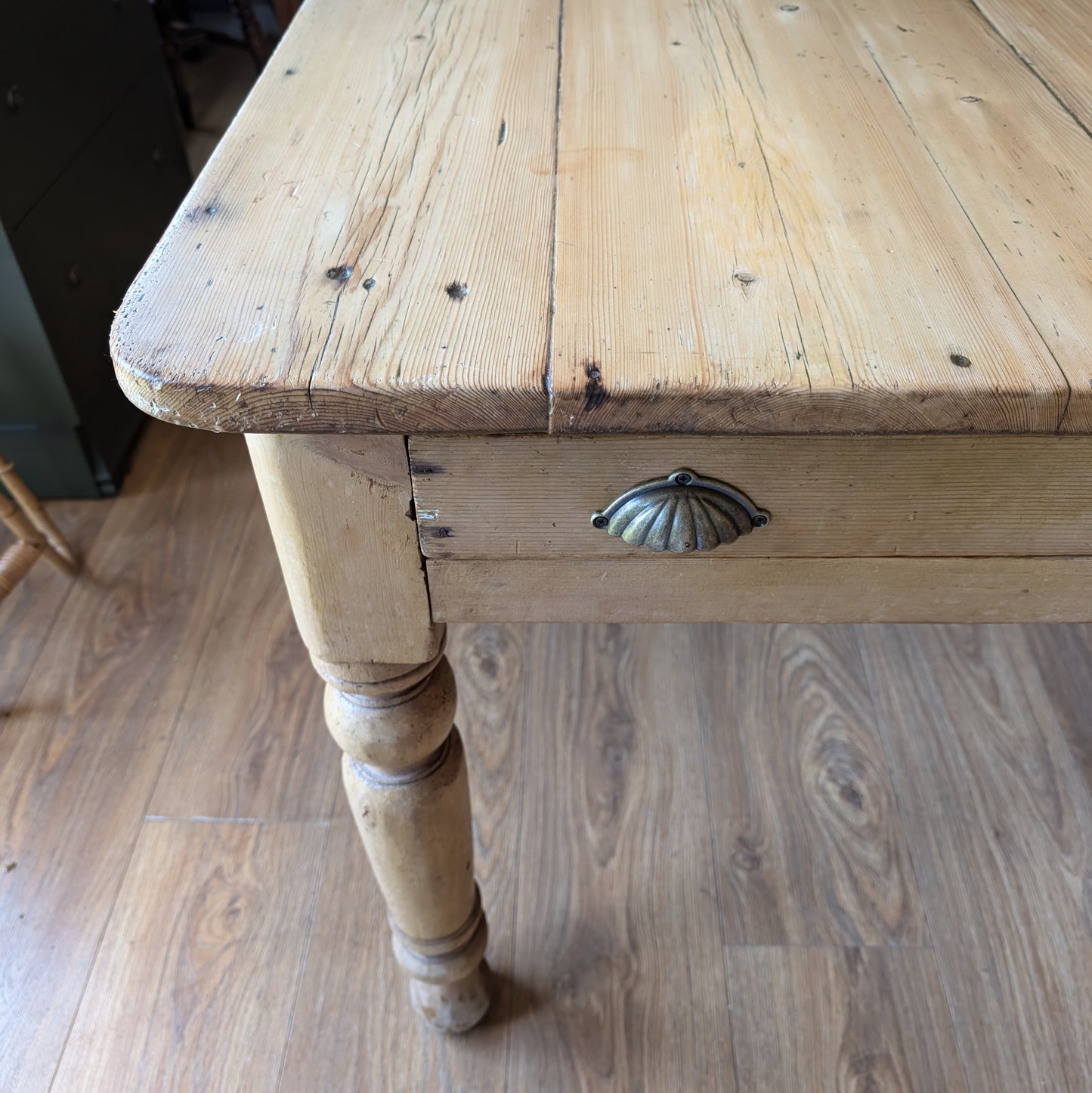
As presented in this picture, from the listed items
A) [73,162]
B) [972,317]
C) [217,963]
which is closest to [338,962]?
[217,963]

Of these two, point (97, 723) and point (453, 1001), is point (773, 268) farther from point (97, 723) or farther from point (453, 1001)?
point (97, 723)

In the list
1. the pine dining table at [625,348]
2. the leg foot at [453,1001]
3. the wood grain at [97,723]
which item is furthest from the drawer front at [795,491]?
the wood grain at [97,723]

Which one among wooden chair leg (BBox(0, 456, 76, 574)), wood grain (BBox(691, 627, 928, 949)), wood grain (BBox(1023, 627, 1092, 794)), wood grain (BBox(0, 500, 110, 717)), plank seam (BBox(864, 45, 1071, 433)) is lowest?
wood grain (BBox(1023, 627, 1092, 794))

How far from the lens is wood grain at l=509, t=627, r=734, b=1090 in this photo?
35.4 inches

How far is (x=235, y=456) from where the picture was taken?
5.12 feet

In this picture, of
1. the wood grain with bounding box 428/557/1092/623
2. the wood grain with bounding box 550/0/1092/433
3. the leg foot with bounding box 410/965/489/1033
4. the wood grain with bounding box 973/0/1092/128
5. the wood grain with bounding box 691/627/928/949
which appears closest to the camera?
the wood grain with bounding box 550/0/1092/433

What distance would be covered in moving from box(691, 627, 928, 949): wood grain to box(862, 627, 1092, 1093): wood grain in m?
0.03

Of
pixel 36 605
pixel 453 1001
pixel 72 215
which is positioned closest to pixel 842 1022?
pixel 453 1001

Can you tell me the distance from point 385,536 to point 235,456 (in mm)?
1140

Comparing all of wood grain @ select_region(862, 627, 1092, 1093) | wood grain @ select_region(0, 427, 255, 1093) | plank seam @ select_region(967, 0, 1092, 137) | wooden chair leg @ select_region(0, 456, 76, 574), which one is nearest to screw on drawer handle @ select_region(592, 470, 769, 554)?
plank seam @ select_region(967, 0, 1092, 137)

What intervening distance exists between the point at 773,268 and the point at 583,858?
2.41 feet

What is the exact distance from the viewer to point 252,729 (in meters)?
1.16

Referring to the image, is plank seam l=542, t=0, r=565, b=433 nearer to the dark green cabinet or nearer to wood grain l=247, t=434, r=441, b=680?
wood grain l=247, t=434, r=441, b=680

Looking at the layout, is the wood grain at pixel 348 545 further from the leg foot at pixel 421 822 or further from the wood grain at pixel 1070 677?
the wood grain at pixel 1070 677
